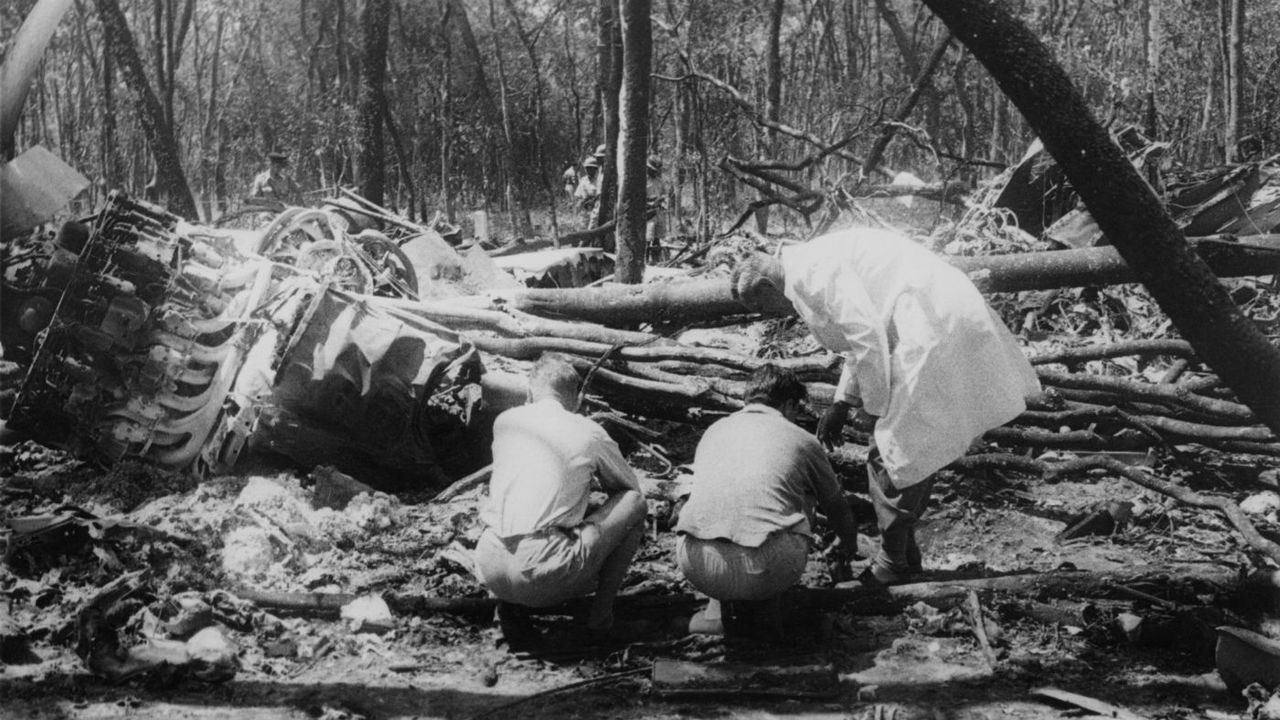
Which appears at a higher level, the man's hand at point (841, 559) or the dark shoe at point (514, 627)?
the man's hand at point (841, 559)

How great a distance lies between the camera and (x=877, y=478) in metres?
4.41

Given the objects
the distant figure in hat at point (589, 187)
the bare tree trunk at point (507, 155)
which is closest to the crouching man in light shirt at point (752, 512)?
the distant figure in hat at point (589, 187)

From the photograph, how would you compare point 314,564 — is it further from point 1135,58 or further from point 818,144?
point 1135,58

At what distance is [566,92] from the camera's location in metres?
28.8

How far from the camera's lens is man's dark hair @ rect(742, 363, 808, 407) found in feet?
13.3

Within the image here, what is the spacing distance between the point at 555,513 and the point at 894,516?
1.51 m

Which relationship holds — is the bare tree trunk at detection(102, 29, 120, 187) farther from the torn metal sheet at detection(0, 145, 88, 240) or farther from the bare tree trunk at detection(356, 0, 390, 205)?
the torn metal sheet at detection(0, 145, 88, 240)

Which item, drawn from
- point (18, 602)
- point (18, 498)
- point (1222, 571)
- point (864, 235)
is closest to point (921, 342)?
point (864, 235)

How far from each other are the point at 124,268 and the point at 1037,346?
6705mm

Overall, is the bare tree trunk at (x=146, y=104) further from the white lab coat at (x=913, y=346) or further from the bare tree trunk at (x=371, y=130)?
the white lab coat at (x=913, y=346)

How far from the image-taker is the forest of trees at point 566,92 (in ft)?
48.3

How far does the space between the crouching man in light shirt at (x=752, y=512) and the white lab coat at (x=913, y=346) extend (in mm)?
384

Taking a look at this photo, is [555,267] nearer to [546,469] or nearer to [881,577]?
[881,577]

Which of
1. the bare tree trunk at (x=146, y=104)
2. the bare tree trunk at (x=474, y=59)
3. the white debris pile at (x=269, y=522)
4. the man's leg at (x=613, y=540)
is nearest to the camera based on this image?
the man's leg at (x=613, y=540)
